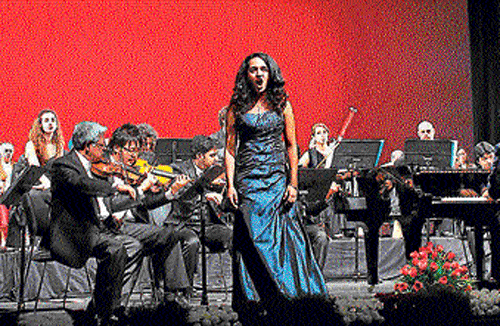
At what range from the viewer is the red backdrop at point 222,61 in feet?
30.0

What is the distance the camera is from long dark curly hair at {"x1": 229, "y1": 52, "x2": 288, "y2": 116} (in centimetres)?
415

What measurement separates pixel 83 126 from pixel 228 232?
1.54 metres

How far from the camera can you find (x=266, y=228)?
4.05 meters

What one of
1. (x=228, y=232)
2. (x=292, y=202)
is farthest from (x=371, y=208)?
(x=292, y=202)

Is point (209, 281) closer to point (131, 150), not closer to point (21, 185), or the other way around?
point (131, 150)

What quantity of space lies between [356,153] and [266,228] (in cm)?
294

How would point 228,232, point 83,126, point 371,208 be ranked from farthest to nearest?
point 371,208 → point 228,232 → point 83,126

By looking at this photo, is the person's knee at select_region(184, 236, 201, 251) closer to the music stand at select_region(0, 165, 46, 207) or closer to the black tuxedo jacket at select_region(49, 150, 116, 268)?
the black tuxedo jacket at select_region(49, 150, 116, 268)

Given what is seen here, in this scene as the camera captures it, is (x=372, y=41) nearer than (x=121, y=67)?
No

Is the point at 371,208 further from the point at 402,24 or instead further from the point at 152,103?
the point at 402,24

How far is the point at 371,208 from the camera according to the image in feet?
20.0

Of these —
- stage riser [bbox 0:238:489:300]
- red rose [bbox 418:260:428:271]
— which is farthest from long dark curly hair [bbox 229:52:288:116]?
stage riser [bbox 0:238:489:300]

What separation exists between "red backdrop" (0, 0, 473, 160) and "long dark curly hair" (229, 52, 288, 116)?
5341 mm

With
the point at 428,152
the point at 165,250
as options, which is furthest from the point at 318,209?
the point at 165,250
